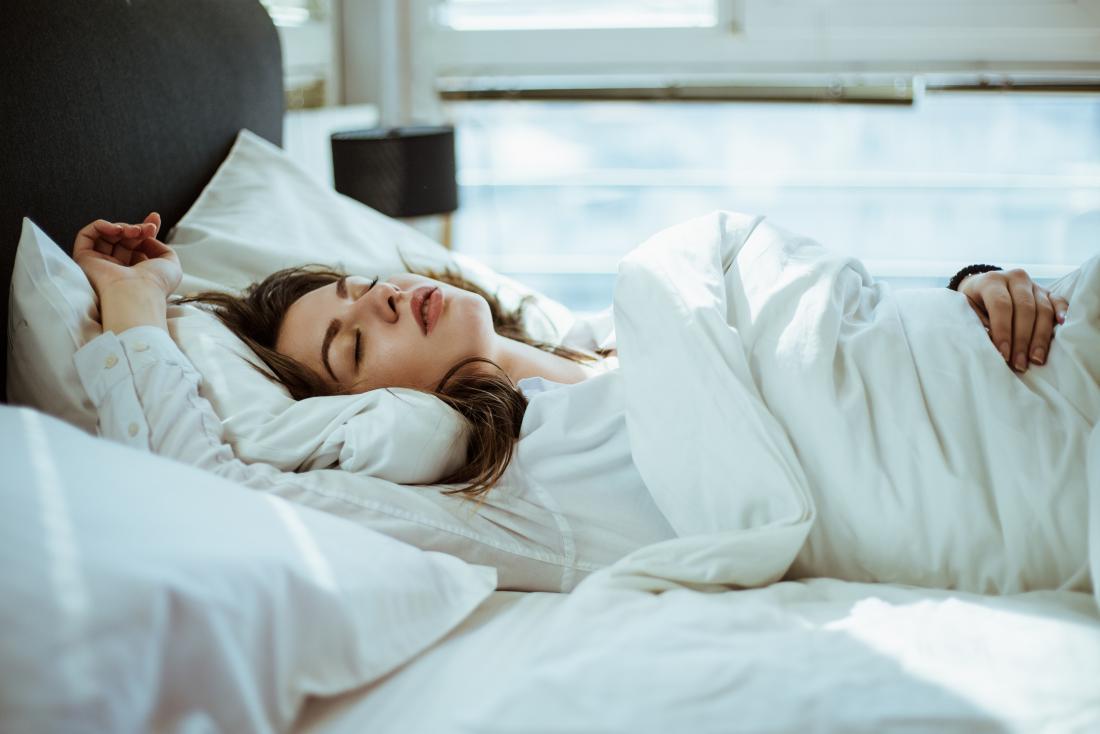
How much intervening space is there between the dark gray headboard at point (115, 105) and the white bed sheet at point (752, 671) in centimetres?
74

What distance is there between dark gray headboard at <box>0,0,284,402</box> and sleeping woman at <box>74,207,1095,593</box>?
0.31 feet

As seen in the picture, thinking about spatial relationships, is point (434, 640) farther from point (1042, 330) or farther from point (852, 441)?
point (1042, 330)

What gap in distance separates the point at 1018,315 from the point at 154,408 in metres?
1.05

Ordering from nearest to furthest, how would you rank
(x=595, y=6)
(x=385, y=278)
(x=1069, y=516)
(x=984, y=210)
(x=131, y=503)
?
(x=131, y=503) → (x=1069, y=516) → (x=385, y=278) → (x=595, y=6) → (x=984, y=210)

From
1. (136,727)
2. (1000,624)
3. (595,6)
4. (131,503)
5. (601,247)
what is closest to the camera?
(136,727)

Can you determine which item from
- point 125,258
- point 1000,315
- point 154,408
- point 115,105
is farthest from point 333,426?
point 1000,315

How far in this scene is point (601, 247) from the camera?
3.69 metres

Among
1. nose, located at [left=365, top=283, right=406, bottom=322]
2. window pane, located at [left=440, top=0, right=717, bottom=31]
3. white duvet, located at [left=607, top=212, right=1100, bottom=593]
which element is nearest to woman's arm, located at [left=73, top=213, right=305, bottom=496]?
nose, located at [left=365, top=283, right=406, bottom=322]

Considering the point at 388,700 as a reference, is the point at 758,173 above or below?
above

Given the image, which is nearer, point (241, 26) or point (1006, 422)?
point (1006, 422)

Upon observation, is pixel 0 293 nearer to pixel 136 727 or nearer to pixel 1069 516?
pixel 136 727

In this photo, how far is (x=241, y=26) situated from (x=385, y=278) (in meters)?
0.74

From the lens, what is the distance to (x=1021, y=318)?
1113mm

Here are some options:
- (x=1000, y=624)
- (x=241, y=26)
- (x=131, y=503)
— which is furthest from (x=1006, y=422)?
(x=241, y=26)
